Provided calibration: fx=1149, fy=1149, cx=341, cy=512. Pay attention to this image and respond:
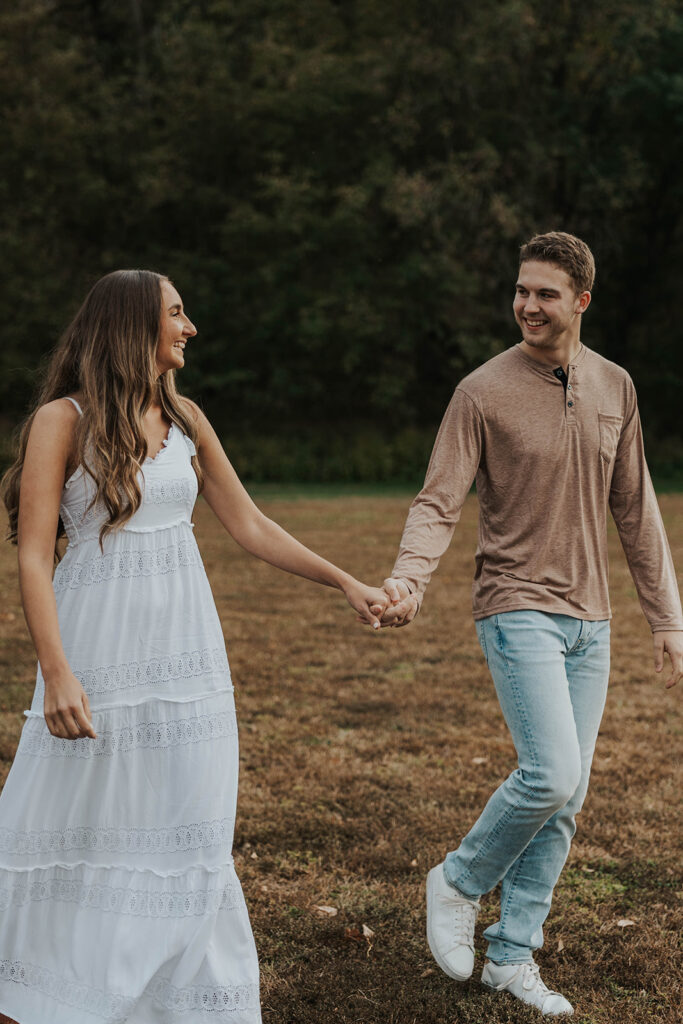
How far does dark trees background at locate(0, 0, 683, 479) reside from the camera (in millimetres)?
30156

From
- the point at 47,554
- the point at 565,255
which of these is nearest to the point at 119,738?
the point at 47,554

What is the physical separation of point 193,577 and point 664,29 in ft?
101

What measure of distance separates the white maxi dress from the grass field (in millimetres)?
825

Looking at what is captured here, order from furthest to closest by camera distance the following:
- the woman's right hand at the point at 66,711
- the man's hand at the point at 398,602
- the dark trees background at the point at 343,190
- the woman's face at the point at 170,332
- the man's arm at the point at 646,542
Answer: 1. the dark trees background at the point at 343,190
2. the man's arm at the point at 646,542
3. the man's hand at the point at 398,602
4. the woman's face at the point at 170,332
5. the woman's right hand at the point at 66,711

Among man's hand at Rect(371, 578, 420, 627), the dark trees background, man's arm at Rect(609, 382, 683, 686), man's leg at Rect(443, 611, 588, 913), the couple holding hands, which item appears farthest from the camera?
the dark trees background

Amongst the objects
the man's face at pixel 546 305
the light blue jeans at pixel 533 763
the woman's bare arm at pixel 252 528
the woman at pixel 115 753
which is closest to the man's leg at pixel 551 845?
the light blue jeans at pixel 533 763

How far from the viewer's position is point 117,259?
107ft

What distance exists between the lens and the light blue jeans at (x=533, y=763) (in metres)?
3.29

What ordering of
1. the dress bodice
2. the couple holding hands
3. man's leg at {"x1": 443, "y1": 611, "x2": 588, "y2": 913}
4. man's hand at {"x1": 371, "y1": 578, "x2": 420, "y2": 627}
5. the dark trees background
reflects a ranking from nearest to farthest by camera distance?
the couple holding hands, the dress bodice, man's leg at {"x1": 443, "y1": 611, "x2": 588, "y2": 913}, man's hand at {"x1": 371, "y1": 578, "x2": 420, "y2": 627}, the dark trees background

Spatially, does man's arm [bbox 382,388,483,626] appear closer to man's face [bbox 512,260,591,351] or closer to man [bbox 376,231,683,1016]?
man [bbox 376,231,683,1016]

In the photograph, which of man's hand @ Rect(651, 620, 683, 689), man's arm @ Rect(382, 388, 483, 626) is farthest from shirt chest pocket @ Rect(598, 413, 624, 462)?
man's hand @ Rect(651, 620, 683, 689)

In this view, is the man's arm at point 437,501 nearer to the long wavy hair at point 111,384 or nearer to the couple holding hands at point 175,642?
the couple holding hands at point 175,642

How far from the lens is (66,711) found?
2.70 metres

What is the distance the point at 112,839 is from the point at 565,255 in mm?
2114
